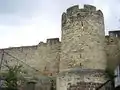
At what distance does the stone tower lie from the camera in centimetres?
1636

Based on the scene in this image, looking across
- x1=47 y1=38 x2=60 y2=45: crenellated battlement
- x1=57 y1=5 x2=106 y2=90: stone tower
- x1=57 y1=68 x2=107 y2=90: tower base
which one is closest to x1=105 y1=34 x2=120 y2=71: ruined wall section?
x1=57 y1=5 x2=106 y2=90: stone tower

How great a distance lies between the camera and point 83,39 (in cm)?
1708

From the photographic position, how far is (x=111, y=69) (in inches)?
671

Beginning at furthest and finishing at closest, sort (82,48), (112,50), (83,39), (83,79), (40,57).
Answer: (40,57)
(112,50)
(83,39)
(82,48)
(83,79)

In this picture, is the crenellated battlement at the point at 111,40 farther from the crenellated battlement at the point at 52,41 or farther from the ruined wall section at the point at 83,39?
the crenellated battlement at the point at 52,41

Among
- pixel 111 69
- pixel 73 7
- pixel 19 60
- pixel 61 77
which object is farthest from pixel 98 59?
pixel 19 60

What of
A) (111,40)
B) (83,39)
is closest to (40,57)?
(83,39)

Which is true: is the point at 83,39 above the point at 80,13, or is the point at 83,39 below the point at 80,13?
below

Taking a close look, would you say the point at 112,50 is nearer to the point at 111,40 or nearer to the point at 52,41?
the point at 111,40

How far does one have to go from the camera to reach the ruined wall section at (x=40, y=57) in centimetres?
2094

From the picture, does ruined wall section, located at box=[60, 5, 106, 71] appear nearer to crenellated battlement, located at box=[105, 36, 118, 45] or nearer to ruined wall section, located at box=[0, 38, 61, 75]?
crenellated battlement, located at box=[105, 36, 118, 45]

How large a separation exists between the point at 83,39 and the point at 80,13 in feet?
6.24

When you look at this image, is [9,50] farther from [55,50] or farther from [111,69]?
[111,69]

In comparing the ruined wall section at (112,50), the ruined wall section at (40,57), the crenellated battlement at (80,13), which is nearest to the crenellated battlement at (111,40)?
the ruined wall section at (112,50)
